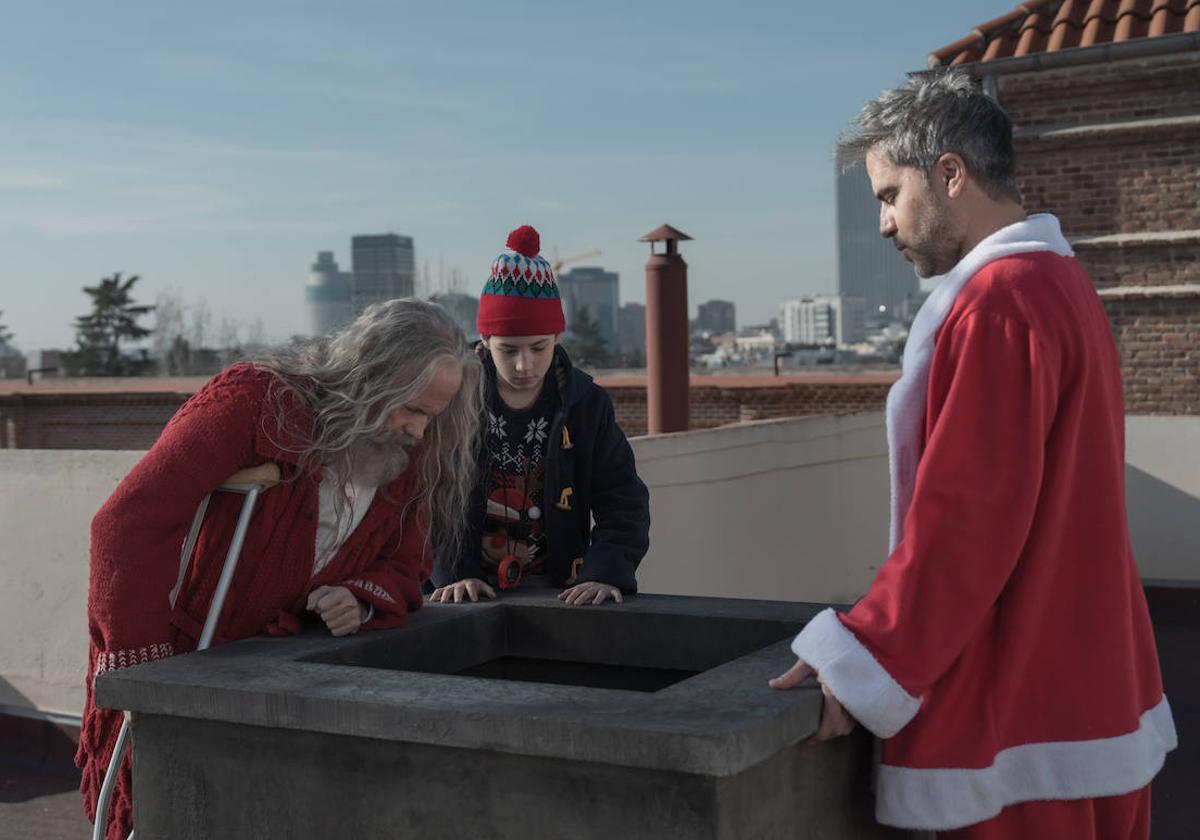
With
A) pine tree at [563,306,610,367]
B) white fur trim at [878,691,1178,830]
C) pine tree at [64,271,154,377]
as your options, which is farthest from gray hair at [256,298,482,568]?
pine tree at [563,306,610,367]

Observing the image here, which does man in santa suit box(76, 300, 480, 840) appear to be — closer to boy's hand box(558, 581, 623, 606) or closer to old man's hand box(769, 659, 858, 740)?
boy's hand box(558, 581, 623, 606)

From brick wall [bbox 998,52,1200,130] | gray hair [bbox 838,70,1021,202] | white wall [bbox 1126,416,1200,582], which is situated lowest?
white wall [bbox 1126,416,1200,582]

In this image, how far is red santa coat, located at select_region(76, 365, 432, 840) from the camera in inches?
101

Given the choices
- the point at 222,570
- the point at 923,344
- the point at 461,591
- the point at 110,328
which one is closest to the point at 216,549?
the point at 222,570

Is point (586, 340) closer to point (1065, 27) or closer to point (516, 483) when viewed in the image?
point (1065, 27)

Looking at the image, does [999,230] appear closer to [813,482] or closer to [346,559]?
[346,559]

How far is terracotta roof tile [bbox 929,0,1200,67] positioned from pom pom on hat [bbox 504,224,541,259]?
9586 mm

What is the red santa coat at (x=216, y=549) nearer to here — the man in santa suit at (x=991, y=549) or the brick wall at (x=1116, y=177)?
the man in santa suit at (x=991, y=549)

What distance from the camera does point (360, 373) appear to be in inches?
109

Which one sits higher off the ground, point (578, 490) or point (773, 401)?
point (578, 490)

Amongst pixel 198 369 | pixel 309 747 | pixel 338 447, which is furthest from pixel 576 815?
pixel 198 369

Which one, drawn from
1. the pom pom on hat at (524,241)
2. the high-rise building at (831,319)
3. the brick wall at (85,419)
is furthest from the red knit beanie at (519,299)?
the high-rise building at (831,319)

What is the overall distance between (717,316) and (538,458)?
18395cm

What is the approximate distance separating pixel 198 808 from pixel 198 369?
67054 mm
